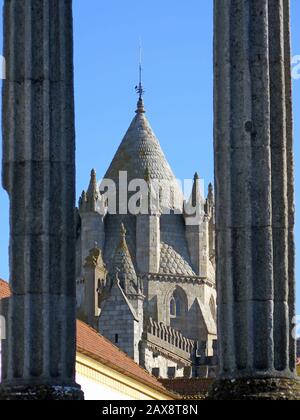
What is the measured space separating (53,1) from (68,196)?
2.39 m

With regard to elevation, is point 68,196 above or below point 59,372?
above

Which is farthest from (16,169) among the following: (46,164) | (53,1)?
(53,1)

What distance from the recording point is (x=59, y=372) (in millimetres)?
22234

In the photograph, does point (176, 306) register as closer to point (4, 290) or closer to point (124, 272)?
point (124, 272)

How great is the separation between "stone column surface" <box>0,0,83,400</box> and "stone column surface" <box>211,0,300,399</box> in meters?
1.80

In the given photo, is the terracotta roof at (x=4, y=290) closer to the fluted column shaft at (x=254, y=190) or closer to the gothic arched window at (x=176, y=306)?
the fluted column shaft at (x=254, y=190)

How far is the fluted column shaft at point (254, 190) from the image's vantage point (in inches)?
880

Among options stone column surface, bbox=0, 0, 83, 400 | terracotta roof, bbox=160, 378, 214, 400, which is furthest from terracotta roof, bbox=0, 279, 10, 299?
terracotta roof, bbox=160, 378, 214, 400

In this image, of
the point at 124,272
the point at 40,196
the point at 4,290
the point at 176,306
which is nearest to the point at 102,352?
the point at 4,290

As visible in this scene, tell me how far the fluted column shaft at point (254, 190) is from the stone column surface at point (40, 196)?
5.96 ft

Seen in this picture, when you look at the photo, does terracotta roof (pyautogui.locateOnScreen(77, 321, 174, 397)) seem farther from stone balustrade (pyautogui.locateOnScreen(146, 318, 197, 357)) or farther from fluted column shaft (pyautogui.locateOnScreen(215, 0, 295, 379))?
stone balustrade (pyautogui.locateOnScreen(146, 318, 197, 357))

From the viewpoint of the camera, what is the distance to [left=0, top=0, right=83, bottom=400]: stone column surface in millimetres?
22234
